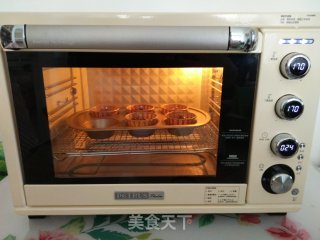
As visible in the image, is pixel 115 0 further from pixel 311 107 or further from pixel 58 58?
pixel 311 107

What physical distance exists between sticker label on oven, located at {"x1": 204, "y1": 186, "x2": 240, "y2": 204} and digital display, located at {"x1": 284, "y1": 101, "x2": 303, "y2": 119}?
198 mm

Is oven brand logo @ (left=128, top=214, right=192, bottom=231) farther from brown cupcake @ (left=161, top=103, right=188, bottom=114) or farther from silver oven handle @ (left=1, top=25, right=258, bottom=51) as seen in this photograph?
silver oven handle @ (left=1, top=25, right=258, bottom=51)

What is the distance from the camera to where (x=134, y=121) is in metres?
0.60

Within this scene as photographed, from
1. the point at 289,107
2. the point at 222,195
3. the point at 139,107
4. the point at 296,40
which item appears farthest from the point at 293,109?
the point at 139,107

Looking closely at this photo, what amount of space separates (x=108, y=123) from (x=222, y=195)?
333mm

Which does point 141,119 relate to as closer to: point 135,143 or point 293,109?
point 135,143

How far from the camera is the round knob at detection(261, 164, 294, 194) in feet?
1.72

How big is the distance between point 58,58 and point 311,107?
1.74 ft

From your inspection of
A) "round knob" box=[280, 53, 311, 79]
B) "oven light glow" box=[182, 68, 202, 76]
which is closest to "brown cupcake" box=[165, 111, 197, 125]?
"oven light glow" box=[182, 68, 202, 76]

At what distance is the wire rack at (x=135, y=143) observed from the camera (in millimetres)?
584

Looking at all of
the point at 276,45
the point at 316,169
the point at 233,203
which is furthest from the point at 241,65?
the point at 316,169

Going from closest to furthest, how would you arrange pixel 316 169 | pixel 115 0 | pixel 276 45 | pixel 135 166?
pixel 276 45 → pixel 135 166 → pixel 115 0 → pixel 316 169

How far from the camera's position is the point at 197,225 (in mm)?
605

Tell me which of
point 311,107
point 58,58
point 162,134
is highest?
point 58,58
